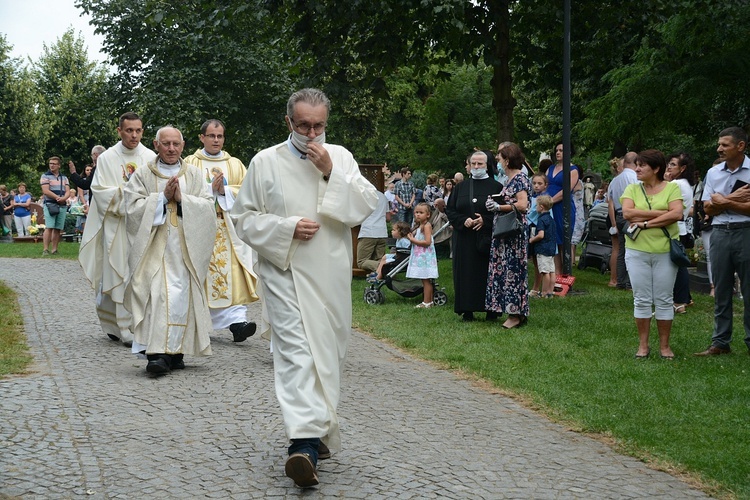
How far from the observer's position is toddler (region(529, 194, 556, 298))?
1422 cm

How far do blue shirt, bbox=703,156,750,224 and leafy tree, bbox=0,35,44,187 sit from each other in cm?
4054

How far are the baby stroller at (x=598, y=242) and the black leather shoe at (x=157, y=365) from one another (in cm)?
1150

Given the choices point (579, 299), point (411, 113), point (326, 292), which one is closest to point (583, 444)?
point (326, 292)

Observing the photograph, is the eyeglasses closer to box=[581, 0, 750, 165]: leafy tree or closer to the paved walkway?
the paved walkway

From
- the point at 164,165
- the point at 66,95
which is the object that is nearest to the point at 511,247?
the point at 164,165

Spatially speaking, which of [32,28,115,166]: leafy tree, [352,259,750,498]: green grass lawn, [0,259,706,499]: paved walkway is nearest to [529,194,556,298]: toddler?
[352,259,750,498]: green grass lawn

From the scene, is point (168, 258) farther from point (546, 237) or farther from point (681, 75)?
point (681, 75)

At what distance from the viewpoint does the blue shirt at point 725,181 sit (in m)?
9.59

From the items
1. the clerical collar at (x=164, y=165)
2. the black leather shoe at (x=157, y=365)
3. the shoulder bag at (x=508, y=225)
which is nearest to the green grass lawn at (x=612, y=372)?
the shoulder bag at (x=508, y=225)

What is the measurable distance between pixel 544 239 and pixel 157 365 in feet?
22.5

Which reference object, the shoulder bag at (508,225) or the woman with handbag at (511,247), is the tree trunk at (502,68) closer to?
the woman with handbag at (511,247)

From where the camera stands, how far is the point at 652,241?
9.52 m

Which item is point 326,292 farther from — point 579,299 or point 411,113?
point 411,113

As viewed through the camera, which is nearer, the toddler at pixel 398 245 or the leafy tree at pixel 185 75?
the toddler at pixel 398 245
